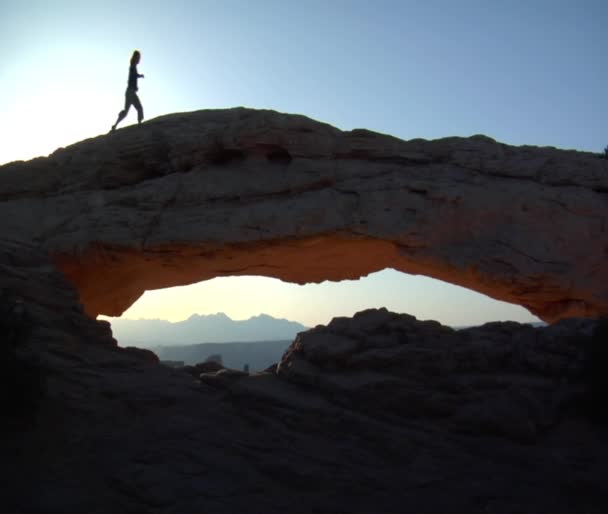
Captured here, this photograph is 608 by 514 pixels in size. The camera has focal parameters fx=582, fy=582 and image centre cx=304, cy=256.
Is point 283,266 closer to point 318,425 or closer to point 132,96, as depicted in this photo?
point 132,96

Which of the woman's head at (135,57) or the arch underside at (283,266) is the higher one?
the woman's head at (135,57)

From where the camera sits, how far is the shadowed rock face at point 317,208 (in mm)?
12445

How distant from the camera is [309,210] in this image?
12594mm

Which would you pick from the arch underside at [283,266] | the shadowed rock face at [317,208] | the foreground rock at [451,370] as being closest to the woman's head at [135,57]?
the shadowed rock face at [317,208]

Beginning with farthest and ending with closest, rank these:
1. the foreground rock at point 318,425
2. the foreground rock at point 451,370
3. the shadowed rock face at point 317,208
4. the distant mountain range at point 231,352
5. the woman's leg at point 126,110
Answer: the distant mountain range at point 231,352
the woman's leg at point 126,110
the shadowed rock face at point 317,208
the foreground rock at point 451,370
the foreground rock at point 318,425

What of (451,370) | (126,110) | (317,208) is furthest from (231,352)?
(451,370)

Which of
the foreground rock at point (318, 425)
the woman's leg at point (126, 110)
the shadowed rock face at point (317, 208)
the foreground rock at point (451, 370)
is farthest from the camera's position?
the woman's leg at point (126, 110)

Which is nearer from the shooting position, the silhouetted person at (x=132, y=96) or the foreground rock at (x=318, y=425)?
the foreground rock at (x=318, y=425)

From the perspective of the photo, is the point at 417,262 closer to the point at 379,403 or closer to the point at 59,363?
the point at 379,403

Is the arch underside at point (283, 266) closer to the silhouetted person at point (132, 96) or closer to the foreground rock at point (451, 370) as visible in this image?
the foreground rock at point (451, 370)

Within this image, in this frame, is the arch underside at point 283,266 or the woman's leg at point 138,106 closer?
the arch underside at point 283,266

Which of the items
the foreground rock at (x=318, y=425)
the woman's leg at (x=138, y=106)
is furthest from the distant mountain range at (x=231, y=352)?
the foreground rock at (x=318, y=425)

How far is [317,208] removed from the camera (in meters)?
12.6

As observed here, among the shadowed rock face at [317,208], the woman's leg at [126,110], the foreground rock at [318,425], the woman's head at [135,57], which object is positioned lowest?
the foreground rock at [318,425]
